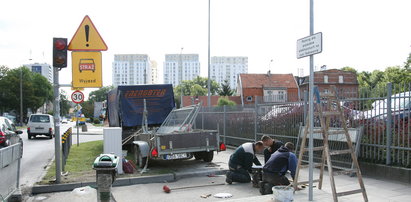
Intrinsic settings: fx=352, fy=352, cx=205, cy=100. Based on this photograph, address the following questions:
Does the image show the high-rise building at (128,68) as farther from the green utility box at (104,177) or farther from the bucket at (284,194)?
the green utility box at (104,177)

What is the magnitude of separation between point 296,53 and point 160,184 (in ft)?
15.7

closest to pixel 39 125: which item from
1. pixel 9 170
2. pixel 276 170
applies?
pixel 9 170

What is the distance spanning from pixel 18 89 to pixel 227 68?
86666mm

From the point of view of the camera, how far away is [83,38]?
8211mm

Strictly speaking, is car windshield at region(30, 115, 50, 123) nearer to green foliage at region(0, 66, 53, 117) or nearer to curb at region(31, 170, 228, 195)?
curb at region(31, 170, 228, 195)

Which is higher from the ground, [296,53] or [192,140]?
[296,53]

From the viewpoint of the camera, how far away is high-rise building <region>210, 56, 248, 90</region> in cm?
14088

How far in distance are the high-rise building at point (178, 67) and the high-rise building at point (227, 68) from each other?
500 inches

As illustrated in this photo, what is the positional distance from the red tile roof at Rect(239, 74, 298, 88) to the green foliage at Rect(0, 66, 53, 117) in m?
41.3

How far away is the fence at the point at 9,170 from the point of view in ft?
18.8

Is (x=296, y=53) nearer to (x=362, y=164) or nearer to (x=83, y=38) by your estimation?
(x=362, y=164)

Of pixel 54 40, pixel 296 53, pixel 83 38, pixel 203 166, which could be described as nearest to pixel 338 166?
pixel 203 166

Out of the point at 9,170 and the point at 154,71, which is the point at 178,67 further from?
the point at 9,170

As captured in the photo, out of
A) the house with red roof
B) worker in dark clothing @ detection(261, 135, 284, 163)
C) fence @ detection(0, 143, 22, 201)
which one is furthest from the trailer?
the house with red roof
